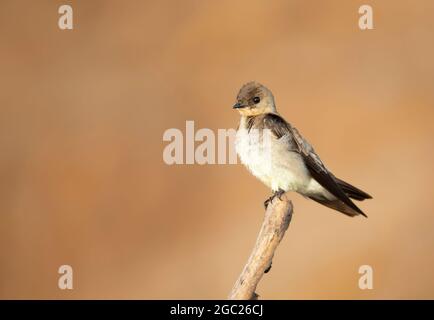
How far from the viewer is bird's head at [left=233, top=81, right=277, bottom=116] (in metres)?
6.33

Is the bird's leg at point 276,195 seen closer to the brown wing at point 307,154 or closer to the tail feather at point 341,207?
the brown wing at point 307,154

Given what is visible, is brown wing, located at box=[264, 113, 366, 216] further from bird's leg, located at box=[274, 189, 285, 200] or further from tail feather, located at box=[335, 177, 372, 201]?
bird's leg, located at box=[274, 189, 285, 200]

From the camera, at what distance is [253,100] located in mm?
6344

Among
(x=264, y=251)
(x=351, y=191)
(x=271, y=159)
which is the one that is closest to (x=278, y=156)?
(x=271, y=159)

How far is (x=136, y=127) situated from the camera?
12.6 metres

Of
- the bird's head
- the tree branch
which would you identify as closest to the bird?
the bird's head

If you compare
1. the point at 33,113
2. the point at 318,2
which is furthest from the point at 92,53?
the point at 318,2

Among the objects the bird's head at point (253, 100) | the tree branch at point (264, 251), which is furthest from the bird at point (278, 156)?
the tree branch at point (264, 251)

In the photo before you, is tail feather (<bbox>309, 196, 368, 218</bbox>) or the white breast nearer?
the white breast

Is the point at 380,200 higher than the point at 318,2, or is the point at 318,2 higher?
the point at 318,2

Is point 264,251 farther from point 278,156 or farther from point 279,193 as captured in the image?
point 278,156

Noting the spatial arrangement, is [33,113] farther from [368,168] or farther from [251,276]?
[251,276]

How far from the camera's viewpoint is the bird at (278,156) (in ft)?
20.1

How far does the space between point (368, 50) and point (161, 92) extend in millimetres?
3187
